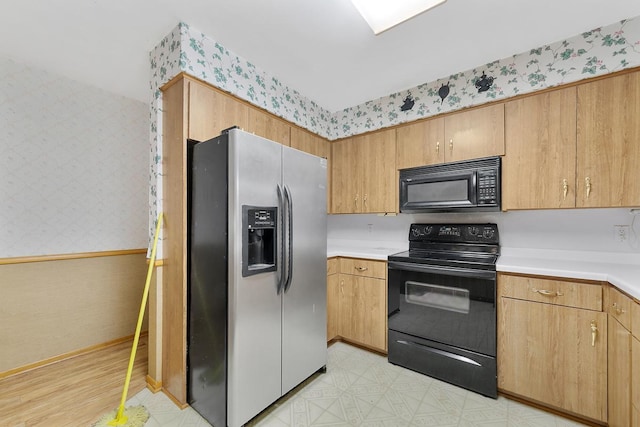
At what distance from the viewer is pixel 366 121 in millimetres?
2842

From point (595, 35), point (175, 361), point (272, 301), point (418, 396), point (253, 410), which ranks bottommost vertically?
point (418, 396)

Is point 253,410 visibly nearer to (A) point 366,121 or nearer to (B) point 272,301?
(B) point 272,301

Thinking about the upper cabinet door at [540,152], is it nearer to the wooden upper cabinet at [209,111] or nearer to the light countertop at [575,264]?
the light countertop at [575,264]

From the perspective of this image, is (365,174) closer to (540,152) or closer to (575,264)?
(540,152)

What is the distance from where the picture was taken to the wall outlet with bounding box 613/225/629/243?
1884 mm

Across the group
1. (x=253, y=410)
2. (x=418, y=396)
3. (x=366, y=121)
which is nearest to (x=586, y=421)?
(x=418, y=396)

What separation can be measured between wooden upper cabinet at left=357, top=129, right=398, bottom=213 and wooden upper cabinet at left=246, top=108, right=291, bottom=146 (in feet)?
2.81

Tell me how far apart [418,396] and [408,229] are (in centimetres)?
149

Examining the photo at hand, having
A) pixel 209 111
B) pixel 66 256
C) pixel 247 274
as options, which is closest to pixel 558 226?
pixel 247 274

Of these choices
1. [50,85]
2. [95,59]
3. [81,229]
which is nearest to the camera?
[95,59]

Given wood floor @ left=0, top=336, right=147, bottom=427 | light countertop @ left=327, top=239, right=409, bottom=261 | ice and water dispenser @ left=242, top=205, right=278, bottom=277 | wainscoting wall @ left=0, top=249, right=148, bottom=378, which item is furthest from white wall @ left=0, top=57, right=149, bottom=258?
light countertop @ left=327, top=239, right=409, bottom=261

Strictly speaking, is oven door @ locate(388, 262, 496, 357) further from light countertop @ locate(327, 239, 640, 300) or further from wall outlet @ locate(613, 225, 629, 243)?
wall outlet @ locate(613, 225, 629, 243)

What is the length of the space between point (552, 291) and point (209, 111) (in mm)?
2552

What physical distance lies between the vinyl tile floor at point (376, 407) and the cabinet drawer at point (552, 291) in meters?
0.73
